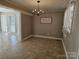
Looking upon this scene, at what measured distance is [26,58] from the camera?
3.27 meters

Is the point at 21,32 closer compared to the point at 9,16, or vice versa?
the point at 21,32

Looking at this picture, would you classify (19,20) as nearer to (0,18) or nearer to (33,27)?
(33,27)

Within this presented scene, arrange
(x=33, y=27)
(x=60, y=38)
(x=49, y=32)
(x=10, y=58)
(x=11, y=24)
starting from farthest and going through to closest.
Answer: (x=11, y=24) < (x=33, y=27) < (x=49, y=32) < (x=60, y=38) < (x=10, y=58)

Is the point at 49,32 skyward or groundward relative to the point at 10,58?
skyward

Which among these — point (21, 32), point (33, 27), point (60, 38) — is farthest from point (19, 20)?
point (60, 38)

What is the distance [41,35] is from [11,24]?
331 centimetres

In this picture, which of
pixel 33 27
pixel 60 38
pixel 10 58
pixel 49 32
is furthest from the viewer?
pixel 33 27

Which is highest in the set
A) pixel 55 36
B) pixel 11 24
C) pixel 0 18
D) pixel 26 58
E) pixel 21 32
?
pixel 0 18

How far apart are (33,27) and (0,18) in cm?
364

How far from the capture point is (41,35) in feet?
24.6

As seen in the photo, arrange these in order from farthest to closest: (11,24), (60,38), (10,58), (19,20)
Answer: (11,24), (60,38), (19,20), (10,58)

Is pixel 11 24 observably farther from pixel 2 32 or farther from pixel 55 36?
pixel 55 36

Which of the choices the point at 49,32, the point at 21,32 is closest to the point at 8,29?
the point at 21,32

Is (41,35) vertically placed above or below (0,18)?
below
